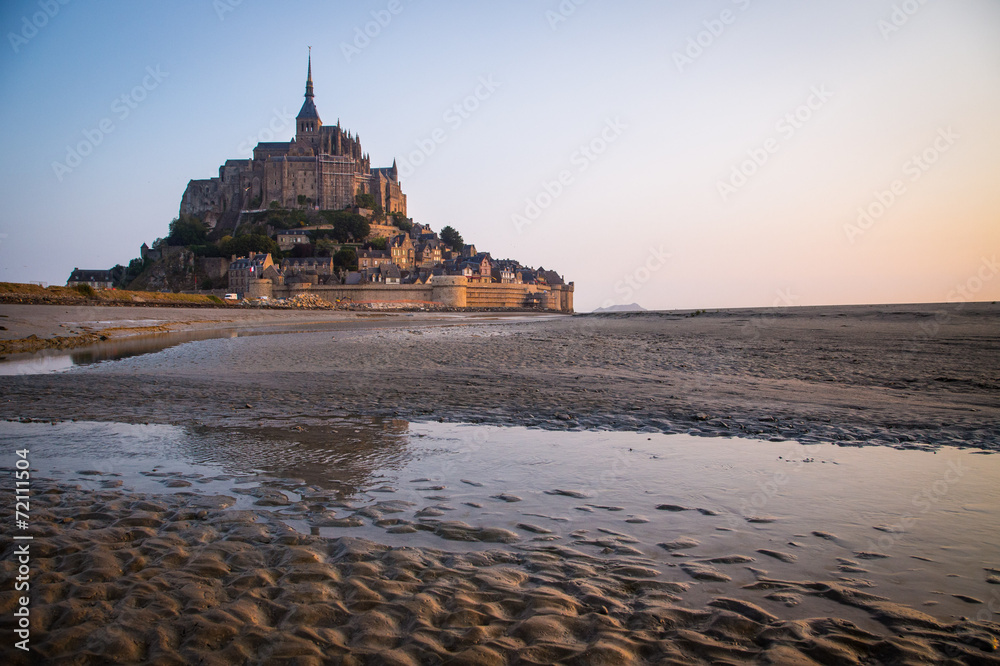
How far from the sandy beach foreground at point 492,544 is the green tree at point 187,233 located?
4442 inches

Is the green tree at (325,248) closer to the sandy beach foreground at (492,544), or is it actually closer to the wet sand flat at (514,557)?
the sandy beach foreground at (492,544)

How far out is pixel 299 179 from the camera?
380 ft

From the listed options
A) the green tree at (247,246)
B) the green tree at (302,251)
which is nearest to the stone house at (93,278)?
the green tree at (247,246)

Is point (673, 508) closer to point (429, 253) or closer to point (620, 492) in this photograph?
point (620, 492)

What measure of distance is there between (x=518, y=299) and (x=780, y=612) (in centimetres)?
11034

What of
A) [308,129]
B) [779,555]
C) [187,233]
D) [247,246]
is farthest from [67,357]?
[308,129]

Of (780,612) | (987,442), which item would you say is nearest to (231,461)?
(780,612)

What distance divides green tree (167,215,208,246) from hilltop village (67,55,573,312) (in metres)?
0.24

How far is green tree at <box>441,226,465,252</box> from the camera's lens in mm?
127331

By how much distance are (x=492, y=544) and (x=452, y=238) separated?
126530 mm

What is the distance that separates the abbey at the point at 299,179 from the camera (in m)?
116

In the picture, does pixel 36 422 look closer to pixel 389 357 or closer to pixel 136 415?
pixel 136 415

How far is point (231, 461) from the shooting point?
5.47 metres

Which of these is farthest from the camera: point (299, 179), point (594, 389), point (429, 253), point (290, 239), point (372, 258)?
point (299, 179)
